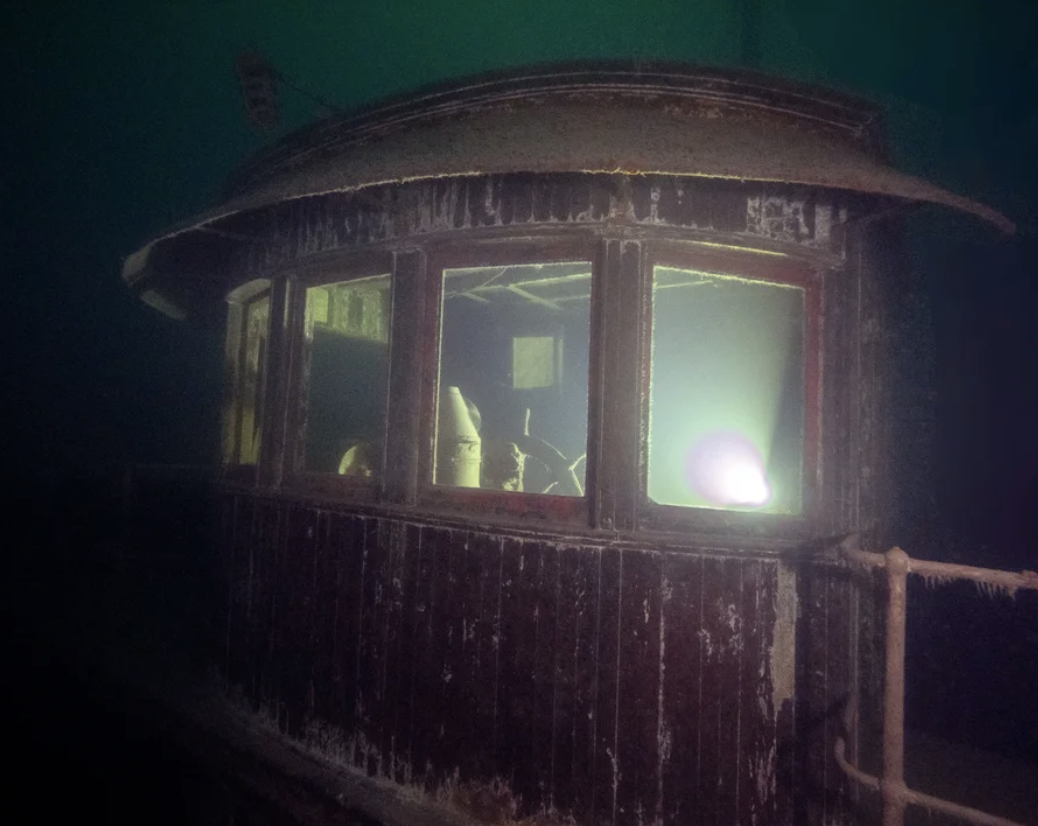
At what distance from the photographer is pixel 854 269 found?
3643 mm

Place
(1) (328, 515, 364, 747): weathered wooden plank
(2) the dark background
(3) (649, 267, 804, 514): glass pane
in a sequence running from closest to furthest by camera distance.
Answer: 1. (1) (328, 515, 364, 747): weathered wooden plank
2. (2) the dark background
3. (3) (649, 267, 804, 514): glass pane

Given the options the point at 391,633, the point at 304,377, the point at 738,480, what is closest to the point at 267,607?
the point at 391,633

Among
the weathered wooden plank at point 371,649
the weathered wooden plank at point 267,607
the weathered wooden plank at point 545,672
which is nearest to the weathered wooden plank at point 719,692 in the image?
the weathered wooden plank at point 545,672

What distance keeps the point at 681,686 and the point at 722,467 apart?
4.47 meters

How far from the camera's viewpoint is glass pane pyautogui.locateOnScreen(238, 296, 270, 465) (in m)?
5.28

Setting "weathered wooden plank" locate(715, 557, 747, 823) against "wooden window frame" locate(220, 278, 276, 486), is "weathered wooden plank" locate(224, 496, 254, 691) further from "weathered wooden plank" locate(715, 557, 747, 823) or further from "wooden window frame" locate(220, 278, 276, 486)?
"weathered wooden plank" locate(715, 557, 747, 823)

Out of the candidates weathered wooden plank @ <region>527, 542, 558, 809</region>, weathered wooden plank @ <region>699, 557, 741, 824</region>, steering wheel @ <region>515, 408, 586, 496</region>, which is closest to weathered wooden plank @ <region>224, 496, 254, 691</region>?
weathered wooden plank @ <region>527, 542, 558, 809</region>

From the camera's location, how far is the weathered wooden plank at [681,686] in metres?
3.23

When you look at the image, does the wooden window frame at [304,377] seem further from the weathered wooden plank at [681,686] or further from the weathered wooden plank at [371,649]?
the weathered wooden plank at [681,686]

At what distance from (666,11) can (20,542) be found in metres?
31.6

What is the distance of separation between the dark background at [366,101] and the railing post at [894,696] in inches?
81.1

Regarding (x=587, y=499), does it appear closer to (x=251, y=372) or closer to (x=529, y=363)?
(x=251, y=372)

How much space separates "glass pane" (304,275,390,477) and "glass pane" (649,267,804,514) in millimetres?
2844

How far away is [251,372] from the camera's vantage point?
5469mm
